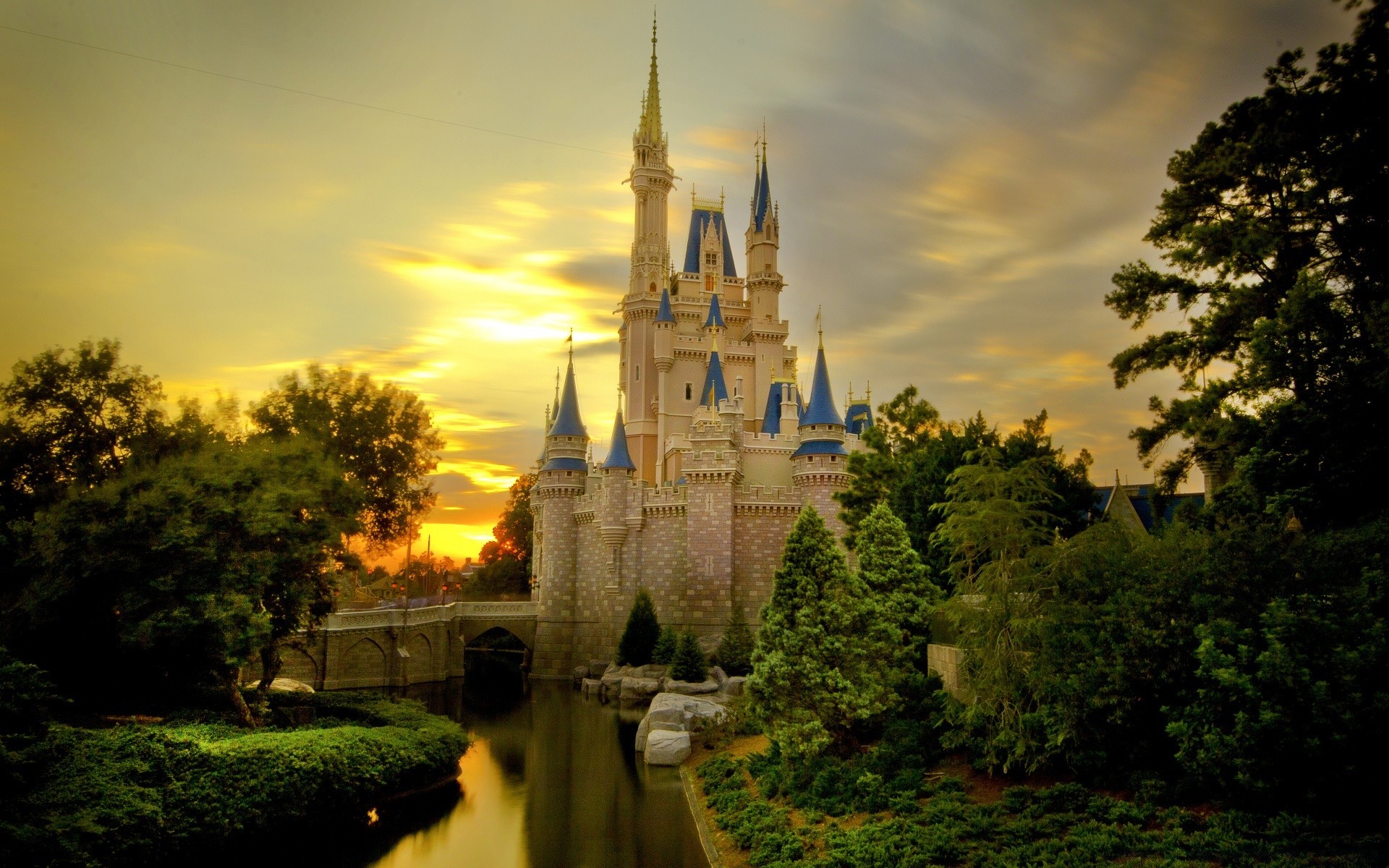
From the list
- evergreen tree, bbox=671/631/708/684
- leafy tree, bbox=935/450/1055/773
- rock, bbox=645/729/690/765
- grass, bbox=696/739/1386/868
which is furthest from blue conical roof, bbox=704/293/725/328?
grass, bbox=696/739/1386/868

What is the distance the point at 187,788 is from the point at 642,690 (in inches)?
859

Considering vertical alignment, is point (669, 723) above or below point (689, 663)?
below

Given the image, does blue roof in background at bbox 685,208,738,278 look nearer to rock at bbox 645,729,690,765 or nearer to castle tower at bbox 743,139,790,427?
castle tower at bbox 743,139,790,427

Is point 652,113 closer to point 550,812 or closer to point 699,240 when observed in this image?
point 699,240

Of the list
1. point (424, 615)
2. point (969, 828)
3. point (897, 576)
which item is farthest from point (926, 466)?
point (424, 615)

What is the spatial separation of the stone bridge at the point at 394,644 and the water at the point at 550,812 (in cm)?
1028

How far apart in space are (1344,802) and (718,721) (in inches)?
604

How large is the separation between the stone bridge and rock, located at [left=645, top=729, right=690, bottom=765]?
1556 centimetres

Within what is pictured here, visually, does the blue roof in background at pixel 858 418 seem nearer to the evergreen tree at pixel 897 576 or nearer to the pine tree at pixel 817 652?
the evergreen tree at pixel 897 576

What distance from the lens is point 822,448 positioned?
4006cm

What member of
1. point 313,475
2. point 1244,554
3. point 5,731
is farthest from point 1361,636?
point 313,475

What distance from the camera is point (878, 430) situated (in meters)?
29.7

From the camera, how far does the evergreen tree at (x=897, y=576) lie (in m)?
20.1

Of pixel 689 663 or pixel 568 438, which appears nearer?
pixel 689 663
